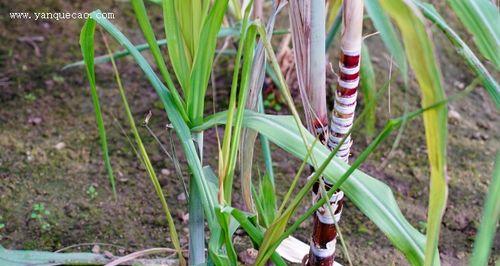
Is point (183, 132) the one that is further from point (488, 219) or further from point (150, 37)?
point (488, 219)

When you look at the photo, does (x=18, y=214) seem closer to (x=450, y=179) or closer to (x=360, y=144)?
(x=360, y=144)

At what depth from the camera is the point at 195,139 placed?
0.95m

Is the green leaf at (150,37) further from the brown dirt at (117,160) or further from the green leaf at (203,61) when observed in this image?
the brown dirt at (117,160)

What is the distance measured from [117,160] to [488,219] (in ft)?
3.50

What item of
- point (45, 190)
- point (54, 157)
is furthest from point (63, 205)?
point (54, 157)

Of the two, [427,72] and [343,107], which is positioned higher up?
[427,72]

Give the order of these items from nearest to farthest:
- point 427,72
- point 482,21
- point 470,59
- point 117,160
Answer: point 427,72 < point 482,21 < point 470,59 < point 117,160

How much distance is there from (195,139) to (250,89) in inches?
4.1

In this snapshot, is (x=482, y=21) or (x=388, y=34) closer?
(x=388, y=34)

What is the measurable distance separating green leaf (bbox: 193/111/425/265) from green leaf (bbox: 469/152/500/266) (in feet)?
0.47

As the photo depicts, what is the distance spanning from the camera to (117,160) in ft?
5.17

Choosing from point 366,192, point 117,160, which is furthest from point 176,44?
point 117,160

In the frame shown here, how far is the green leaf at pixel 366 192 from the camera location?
794 mm

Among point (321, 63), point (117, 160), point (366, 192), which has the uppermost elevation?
point (321, 63)
